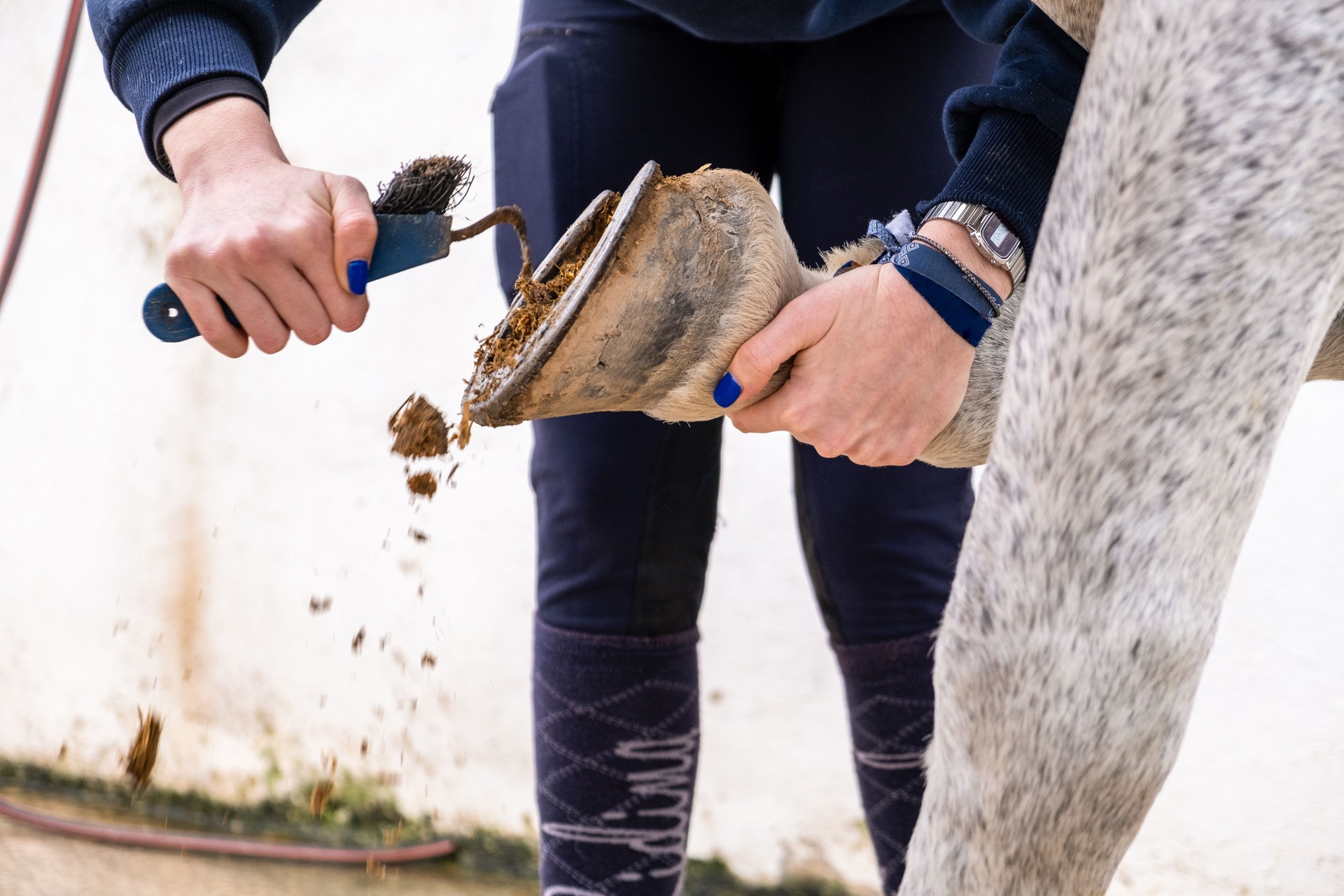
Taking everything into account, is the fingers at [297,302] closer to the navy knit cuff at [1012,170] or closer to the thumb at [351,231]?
the thumb at [351,231]

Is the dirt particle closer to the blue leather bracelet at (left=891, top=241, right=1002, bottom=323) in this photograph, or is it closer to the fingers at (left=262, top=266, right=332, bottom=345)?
the fingers at (left=262, top=266, right=332, bottom=345)

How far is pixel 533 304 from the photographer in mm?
487

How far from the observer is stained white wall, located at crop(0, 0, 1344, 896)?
1.02 meters

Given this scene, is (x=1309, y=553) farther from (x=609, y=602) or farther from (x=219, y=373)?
(x=219, y=373)

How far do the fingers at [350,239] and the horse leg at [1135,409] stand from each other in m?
0.32

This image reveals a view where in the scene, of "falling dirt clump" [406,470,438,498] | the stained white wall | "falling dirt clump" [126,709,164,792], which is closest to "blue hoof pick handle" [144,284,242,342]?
"falling dirt clump" [406,470,438,498]

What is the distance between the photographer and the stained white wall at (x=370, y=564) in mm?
1021

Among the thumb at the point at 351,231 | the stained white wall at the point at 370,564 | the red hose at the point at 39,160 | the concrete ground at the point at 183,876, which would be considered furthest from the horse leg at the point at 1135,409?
the red hose at the point at 39,160

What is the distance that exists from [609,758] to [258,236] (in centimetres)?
42

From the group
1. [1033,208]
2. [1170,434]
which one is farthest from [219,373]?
[1170,434]

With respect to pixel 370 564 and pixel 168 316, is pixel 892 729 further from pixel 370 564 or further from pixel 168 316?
pixel 370 564

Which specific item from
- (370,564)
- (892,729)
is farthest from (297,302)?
(370,564)

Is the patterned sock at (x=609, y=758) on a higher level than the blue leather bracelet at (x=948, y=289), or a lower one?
lower

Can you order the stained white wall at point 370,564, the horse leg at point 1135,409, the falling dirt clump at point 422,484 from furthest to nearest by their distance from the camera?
the stained white wall at point 370,564 < the falling dirt clump at point 422,484 < the horse leg at point 1135,409
